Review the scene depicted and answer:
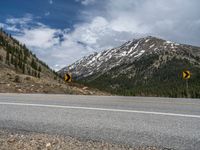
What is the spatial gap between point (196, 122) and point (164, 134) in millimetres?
1321

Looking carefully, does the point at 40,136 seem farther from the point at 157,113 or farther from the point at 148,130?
the point at 157,113

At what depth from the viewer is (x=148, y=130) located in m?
6.04

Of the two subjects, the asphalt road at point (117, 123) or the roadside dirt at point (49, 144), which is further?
the asphalt road at point (117, 123)

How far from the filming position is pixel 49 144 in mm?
5199

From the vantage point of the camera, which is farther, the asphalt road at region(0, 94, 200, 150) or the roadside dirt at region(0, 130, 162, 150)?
the asphalt road at region(0, 94, 200, 150)

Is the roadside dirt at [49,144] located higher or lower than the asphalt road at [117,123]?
lower

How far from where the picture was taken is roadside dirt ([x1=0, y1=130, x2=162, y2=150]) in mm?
4996

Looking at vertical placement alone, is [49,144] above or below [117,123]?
below

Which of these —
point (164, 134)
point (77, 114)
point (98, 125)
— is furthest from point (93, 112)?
point (164, 134)

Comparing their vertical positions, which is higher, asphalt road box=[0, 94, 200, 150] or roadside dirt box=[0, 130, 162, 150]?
asphalt road box=[0, 94, 200, 150]

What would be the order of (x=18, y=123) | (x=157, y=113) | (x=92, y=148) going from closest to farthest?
(x=92, y=148) → (x=18, y=123) → (x=157, y=113)

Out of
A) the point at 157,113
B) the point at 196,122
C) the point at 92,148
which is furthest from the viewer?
the point at 157,113

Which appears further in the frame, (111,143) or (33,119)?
(33,119)

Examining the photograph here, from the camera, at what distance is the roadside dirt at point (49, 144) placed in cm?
500
